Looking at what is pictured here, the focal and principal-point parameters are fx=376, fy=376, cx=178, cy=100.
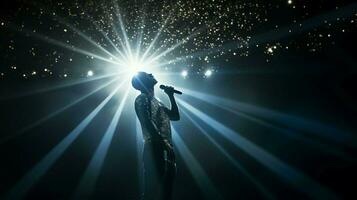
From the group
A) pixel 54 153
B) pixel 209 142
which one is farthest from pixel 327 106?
pixel 54 153

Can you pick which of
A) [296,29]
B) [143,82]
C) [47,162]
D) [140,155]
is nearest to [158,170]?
[143,82]

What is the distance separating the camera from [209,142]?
7.75 metres

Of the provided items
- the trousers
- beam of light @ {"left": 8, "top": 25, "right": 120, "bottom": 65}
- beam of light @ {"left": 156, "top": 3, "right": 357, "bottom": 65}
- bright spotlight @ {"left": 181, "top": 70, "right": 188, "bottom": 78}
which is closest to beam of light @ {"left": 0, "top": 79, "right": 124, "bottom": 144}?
beam of light @ {"left": 8, "top": 25, "right": 120, "bottom": 65}

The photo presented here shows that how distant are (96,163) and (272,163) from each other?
342cm

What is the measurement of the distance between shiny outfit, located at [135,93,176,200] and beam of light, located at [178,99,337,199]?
12.4ft

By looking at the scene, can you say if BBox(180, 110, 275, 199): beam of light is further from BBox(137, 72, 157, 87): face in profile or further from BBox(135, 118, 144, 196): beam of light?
BBox(137, 72, 157, 87): face in profile

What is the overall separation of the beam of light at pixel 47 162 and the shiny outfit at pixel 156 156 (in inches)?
174

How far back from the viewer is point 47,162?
276 inches

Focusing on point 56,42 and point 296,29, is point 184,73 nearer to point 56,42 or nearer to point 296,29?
point 296,29

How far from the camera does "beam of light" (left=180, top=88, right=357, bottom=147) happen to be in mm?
7336

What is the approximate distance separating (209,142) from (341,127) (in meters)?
2.62

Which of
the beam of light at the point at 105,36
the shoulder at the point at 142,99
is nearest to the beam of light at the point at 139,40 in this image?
the beam of light at the point at 105,36

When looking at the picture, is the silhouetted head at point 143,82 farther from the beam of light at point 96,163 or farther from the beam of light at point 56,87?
the beam of light at point 96,163

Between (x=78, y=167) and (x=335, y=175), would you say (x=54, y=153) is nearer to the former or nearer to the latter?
(x=78, y=167)
